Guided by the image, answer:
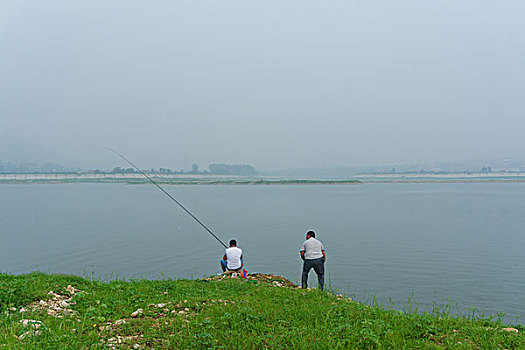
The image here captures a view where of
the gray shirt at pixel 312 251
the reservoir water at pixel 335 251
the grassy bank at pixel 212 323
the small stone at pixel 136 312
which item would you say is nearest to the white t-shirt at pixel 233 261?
the gray shirt at pixel 312 251

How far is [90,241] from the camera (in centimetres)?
2905

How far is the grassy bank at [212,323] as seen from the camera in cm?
602

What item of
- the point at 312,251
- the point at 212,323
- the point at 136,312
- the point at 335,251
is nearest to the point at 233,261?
the point at 312,251

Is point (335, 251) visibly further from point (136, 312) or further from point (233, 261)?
point (136, 312)

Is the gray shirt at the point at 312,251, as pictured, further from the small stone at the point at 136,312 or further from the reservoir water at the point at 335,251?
the small stone at the point at 136,312

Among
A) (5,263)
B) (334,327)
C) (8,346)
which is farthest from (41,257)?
(334,327)

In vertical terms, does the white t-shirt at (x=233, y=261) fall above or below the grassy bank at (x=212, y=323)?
below

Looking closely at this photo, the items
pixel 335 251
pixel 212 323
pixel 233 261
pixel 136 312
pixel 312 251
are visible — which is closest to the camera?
pixel 212 323

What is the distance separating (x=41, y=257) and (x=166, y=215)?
81.6ft

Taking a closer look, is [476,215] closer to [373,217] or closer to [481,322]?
[373,217]

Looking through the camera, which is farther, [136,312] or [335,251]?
[335,251]

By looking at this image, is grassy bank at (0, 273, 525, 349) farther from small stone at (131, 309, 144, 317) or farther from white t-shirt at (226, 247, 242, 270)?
white t-shirt at (226, 247, 242, 270)

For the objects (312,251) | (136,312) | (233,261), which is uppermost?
(312,251)

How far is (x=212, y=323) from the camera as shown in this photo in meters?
6.95
